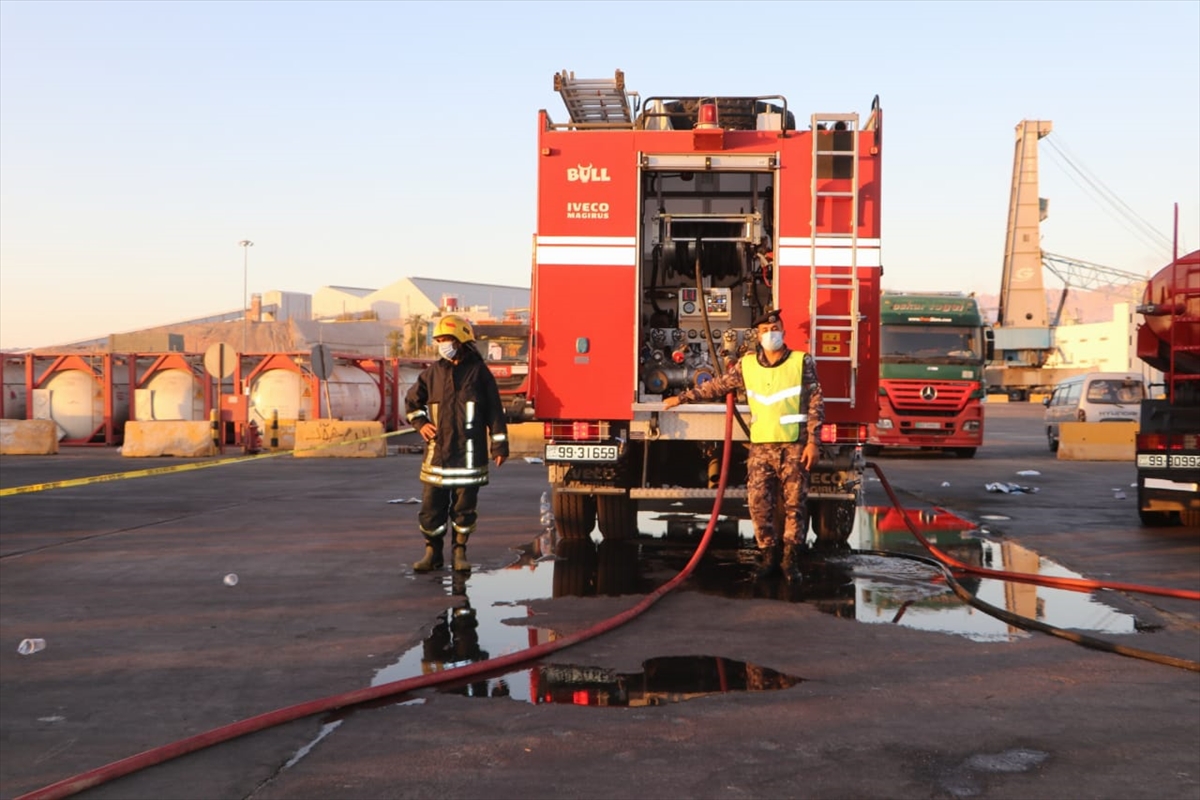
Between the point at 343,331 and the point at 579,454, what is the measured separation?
9481 cm

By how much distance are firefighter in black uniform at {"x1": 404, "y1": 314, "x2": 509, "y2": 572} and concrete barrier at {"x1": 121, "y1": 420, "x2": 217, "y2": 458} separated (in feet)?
67.0

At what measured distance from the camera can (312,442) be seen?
28.3 metres

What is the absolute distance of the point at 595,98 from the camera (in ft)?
38.9

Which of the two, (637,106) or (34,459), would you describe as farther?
(34,459)

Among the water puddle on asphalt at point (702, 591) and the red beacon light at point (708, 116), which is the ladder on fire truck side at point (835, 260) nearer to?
the red beacon light at point (708, 116)

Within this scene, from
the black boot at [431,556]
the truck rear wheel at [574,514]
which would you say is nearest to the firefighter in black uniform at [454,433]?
the black boot at [431,556]

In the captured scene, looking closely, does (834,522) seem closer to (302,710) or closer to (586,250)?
(586,250)

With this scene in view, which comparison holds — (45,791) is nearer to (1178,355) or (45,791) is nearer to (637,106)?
(637,106)

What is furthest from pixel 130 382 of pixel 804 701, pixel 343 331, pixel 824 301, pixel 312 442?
pixel 343 331

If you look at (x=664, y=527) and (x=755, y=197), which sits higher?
(x=755, y=197)

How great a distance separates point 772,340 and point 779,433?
2.42ft

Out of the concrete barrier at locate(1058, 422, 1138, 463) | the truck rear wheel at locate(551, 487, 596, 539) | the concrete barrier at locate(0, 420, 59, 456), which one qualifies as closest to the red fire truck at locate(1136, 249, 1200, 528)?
the truck rear wheel at locate(551, 487, 596, 539)

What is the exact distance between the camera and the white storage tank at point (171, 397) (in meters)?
35.0

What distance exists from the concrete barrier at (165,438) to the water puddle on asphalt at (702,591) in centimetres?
1828
